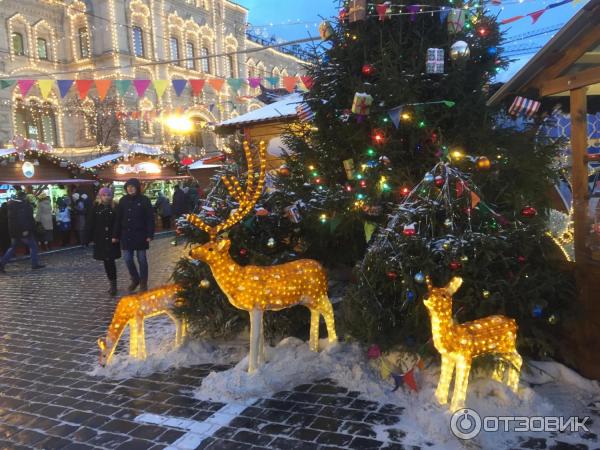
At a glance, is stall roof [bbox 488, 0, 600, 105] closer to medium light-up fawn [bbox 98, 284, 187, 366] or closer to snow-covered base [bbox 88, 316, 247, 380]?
snow-covered base [bbox 88, 316, 247, 380]

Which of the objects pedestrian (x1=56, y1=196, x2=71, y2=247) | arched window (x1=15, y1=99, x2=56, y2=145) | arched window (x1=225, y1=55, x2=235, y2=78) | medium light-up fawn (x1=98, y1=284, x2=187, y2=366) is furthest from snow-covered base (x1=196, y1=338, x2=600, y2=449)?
arched window (x1=225, y1=55, x2=235, y2=78)

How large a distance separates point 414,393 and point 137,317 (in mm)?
2832

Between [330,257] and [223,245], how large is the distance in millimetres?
2090

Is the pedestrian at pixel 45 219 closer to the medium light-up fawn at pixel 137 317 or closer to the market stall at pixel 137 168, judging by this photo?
the market stall at pixel 137 168

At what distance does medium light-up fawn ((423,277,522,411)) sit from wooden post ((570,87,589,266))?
1080 millimetres

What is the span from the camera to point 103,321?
670cm

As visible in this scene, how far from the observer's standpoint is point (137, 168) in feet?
74.6

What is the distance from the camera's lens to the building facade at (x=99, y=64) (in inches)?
1125

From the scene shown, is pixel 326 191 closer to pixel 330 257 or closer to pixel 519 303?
pixel 330 257

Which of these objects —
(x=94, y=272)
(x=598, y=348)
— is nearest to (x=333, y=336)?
(x=598, y=348)

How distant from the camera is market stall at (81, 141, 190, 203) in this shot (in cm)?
2129

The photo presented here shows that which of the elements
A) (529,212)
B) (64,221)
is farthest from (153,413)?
(64,221)

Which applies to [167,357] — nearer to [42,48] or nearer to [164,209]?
[164,209]
